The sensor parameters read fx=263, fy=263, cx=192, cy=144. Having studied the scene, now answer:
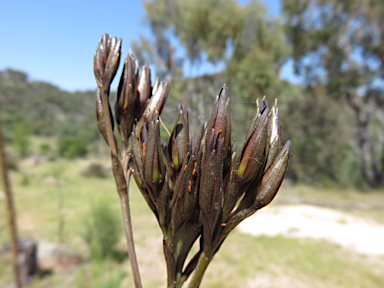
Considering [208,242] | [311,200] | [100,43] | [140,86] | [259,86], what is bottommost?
[311,200]

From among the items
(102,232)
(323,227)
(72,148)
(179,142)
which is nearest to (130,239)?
(179,142)

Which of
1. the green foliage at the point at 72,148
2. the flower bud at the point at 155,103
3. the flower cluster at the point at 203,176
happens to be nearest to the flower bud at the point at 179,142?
the flower cluster at the point at 203,176

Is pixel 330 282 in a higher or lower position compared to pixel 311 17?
lower

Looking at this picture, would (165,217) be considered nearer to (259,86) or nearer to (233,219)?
(233,219)

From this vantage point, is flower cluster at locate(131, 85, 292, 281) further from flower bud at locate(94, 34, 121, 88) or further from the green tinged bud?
flower bud at locate(94, 34, 121, 88)

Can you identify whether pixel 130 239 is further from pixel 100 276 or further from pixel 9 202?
pixel 100 276

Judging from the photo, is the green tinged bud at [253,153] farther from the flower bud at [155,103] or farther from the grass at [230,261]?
the grass at [230,261]

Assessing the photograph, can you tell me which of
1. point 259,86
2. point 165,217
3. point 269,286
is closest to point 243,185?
point 165,217

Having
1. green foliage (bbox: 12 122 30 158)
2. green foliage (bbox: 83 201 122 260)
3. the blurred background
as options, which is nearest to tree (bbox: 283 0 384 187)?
the blurred background
